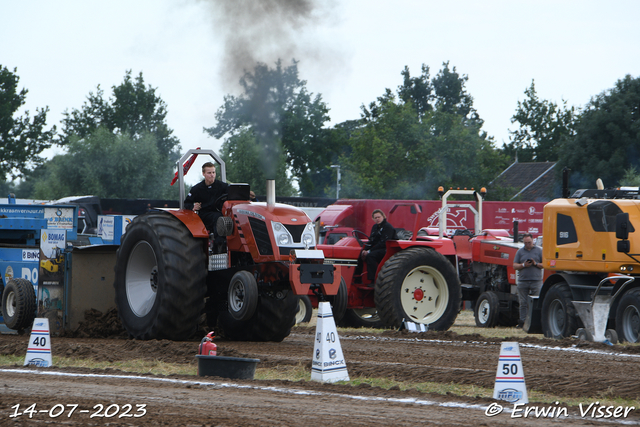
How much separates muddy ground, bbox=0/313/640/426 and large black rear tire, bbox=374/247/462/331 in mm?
1750

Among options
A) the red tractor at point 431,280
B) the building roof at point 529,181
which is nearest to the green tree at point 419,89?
the building roof at point 529,181

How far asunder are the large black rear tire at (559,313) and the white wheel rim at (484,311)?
3149 mm

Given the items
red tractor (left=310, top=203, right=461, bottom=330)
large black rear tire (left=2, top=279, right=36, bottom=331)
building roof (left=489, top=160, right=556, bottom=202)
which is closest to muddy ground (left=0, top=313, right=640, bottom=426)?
large black rear tire (left=2, top=279, right=36, bottom=331)

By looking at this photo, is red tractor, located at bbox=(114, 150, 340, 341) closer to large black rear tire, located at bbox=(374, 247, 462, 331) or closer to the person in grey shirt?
large black rear tire, located at bbox=(374, 247, 462, 331)

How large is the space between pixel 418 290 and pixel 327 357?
18.3 feet

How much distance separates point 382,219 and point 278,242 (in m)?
3.65

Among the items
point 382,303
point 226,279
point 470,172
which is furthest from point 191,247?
point 470,172

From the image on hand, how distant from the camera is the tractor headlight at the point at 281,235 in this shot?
9.14 metres

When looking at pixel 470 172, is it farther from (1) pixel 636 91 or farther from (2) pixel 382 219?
(2) pixel 382 219

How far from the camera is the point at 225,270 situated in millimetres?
9594

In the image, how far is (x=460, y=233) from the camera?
18.3 meters

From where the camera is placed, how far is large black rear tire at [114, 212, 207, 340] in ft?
30.2

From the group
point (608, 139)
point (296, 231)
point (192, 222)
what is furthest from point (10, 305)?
point (608, 139)

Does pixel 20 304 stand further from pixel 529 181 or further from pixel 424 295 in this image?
pixel 529 181
